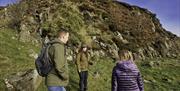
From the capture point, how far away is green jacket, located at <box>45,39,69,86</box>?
849cm

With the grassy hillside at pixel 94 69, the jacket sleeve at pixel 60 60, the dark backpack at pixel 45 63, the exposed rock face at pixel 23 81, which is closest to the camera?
the jacket sleeve at pixel 60 60

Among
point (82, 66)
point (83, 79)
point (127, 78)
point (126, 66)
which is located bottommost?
point (83, 79)

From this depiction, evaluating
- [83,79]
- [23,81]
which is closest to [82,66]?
[83,79]

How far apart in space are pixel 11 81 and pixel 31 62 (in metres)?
3.93

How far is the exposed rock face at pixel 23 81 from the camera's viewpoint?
48.7ft

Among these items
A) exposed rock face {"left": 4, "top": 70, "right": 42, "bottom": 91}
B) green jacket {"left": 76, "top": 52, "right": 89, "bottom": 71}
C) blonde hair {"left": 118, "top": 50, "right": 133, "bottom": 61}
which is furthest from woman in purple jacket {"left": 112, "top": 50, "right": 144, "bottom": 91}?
green jacket {"left": 76, "top": 52, "right": 89, "bottom": 71}

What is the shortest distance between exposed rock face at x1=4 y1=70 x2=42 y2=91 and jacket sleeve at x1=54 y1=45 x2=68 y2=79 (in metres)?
6.55

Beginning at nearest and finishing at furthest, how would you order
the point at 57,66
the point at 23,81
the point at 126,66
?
the point at 57,66 < the point at 126,66 < the point at 23,81

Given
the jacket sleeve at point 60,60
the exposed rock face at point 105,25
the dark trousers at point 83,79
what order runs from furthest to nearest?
the exposed rock face at point 105,25 < the dark trousers at point 83,79 < the jacket sleeve at point 60,60

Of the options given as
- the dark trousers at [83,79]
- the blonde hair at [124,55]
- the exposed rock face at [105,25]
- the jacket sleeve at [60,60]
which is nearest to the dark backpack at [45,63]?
the jacket sleeve at [60,60]

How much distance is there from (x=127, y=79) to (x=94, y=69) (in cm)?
1216

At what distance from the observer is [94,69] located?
21.4 meters

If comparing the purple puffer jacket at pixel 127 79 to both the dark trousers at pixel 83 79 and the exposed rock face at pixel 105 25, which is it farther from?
the exposed rock face at pixel 105 25

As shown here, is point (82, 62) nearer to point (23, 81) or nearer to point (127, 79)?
point (23, 81)
